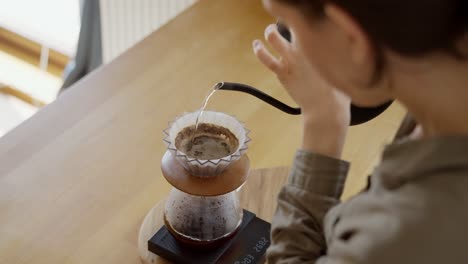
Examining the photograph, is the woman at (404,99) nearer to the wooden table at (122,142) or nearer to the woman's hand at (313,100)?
the woman's hand at (313,100)

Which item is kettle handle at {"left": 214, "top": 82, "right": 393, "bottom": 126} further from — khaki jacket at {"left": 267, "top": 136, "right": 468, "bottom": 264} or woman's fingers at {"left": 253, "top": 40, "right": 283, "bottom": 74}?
khaki jacket at {"left": 267, "top": 136, "right": 468, "bottom": 264}

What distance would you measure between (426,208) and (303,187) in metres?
0.25

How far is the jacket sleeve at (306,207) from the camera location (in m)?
0.71

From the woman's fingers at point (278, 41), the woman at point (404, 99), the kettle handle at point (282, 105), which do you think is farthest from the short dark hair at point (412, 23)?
the kettle handle at point (282, 105)

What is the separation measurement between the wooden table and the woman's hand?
0.90 ft

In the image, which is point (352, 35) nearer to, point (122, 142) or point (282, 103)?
point (282, 103)

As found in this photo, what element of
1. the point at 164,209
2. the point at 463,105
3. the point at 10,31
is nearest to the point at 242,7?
the point at 164,209

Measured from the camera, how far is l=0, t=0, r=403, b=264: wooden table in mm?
896

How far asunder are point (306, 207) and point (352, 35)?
289 millimetres

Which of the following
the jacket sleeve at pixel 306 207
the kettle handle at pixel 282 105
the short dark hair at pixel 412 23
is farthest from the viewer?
the kettle handle at pixel 282 105

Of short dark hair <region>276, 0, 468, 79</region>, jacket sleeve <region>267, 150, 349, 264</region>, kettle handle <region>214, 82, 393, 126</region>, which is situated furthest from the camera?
kettle handle <region>214, 82, 393, 126</region>

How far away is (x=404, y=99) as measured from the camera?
518 mm

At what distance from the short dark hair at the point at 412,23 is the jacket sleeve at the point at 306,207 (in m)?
0.27

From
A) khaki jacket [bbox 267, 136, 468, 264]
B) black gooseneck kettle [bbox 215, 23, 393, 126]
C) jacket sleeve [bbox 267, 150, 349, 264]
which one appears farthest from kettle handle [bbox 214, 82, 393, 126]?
khaki jacket [bbox 267, 136, 468, 264]
